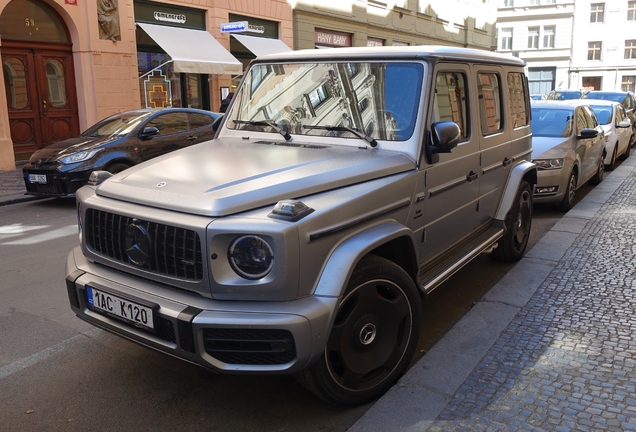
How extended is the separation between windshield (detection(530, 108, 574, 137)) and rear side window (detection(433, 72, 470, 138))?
199 inches

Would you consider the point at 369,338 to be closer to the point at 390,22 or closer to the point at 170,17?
the point at 170,17

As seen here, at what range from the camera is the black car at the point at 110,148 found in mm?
9148

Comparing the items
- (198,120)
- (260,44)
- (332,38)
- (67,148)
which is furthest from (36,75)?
(332,38)

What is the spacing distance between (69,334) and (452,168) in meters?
3.05

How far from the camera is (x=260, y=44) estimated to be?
19656 mm

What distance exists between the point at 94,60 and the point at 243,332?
14335mm

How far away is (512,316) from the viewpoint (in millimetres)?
4324

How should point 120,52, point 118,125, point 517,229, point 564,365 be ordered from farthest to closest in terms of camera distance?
point 120,52, point 118,125, point 517,229, point 564,365

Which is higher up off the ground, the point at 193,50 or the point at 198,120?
the point at 193,50

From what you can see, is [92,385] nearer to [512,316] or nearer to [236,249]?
[236,249]

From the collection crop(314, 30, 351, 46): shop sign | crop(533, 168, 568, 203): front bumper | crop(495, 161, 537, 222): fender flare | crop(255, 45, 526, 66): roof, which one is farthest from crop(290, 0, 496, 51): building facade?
crop(255, 45, 526, 66): roof

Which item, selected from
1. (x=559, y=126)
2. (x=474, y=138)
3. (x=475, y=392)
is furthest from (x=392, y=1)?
(x=475, y=392)

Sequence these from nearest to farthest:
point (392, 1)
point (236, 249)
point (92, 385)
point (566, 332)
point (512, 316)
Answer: point (236, 249) < point (92, 385) < point (566, 332) < point (512, 316) < point (392, 1)

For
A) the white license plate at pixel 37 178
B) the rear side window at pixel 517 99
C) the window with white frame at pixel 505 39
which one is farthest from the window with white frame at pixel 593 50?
the white license plate at pixel 37 178
